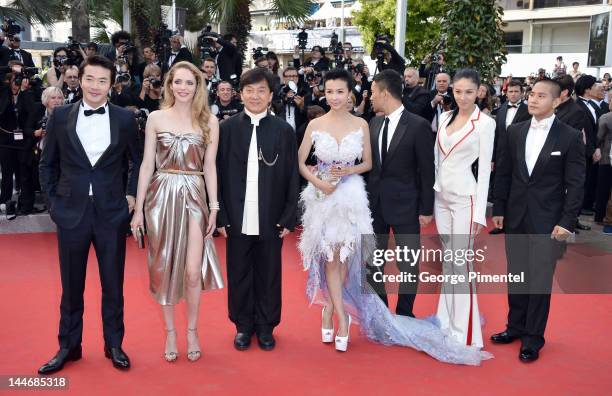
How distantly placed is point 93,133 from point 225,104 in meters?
3.55

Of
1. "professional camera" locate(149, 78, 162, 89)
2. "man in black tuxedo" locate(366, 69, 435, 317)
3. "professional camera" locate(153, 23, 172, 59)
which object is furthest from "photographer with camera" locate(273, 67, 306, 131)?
"man in black tuxedo" locate(366, 69, 435, 317)

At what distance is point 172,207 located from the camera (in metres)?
3.56

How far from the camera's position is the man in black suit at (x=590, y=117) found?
297 inches

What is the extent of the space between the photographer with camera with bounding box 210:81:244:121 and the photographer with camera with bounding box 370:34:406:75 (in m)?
2.09

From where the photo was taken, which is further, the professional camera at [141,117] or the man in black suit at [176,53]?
the man in black suit at [176,53]

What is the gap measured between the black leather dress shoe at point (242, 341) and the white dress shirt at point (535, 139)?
206cm

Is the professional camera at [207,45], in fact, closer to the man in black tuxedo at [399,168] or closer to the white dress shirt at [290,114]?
the white dress shirt at [290,114]

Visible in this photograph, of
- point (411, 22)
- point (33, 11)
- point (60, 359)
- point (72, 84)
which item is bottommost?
point (60, 359)

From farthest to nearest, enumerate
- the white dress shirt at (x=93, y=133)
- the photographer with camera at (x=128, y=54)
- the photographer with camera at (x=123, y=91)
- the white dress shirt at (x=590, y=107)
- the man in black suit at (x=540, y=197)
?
the photographer with camera at (x=128, y=54) < the white dress shirt at (x=590, y=107) < the photographer with camera at (x=123, y=91) < the man in black suit at (x=540, y=197) < the white dress shirt at (x=93, y=133)

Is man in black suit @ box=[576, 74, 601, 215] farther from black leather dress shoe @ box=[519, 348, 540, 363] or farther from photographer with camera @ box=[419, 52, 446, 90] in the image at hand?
black leather dress shoe @ box=[519, 348, 540, 363]

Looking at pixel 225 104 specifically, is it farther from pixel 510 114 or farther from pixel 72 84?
pixel 510 114

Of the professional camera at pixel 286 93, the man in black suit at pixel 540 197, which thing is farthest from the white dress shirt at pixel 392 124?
the professional camera at pixel 286 93

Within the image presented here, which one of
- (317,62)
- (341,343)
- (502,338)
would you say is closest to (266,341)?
(341,343)

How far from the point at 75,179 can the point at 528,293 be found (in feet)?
9.32
